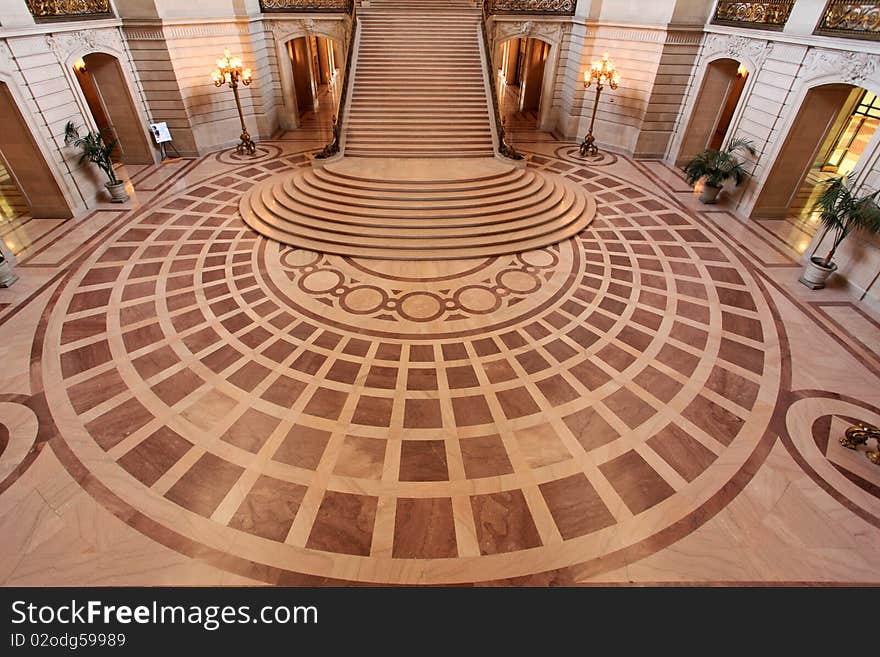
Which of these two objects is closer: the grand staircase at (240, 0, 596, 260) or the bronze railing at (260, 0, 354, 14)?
the grand staircase at (240, 0, 596, 260)

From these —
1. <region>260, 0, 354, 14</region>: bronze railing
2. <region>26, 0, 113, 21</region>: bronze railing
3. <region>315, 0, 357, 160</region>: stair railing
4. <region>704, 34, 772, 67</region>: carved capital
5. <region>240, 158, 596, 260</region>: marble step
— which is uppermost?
<region>260, 0, 354, 14</region>: bronze railing

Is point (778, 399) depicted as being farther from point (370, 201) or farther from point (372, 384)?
point (370, 201)

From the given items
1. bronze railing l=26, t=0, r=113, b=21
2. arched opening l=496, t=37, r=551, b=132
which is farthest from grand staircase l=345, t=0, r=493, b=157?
bronze railing l=26, t=0, r=113, b=21

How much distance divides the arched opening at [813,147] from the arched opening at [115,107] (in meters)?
17.1

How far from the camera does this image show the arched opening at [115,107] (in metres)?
11.9

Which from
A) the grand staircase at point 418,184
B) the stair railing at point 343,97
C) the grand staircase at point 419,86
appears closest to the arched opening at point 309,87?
the stair railing at point 343,97

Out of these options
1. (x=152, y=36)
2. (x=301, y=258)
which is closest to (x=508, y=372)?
(x=301, y=258)

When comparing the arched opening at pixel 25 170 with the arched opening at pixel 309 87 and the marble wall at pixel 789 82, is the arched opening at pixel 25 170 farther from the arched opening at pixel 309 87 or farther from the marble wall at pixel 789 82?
the marble wall at pixel 789 82

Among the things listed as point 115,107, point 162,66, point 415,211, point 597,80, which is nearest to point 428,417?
point 415,211

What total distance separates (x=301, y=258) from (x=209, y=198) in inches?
171

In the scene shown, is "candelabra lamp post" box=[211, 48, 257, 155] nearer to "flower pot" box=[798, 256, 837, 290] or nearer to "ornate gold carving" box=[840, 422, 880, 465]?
"flower pot" box=[798, 256, 837, 290]

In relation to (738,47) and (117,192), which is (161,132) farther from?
(738,47)

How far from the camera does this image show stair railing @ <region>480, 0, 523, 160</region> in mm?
11528

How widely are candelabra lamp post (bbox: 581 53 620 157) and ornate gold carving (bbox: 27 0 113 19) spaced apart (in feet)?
44.7
